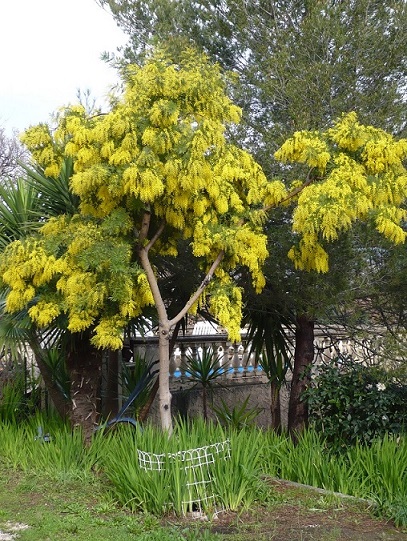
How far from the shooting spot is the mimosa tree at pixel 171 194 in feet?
23.8

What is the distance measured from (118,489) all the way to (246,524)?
4.21 feet

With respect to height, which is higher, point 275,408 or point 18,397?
point 18,397

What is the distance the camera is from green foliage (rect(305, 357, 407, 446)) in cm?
807

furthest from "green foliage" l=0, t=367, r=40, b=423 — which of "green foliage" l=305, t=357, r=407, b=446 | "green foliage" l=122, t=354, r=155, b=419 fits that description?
"green foliage" l=305, t=357, r=407, b=446

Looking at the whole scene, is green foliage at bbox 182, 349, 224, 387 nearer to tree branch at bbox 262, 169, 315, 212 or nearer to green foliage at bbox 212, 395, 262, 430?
green foliage at bbox 212, 395, 262, 430

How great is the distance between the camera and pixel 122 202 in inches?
316

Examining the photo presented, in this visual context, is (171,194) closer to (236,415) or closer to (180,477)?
(180,477)

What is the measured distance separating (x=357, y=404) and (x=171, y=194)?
9.70 feet

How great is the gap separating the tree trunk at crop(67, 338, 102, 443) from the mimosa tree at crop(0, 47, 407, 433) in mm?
1710

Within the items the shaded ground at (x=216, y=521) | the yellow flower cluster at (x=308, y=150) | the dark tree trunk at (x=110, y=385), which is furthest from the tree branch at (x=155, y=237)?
the dark tree trunk at (x=110, y=385)

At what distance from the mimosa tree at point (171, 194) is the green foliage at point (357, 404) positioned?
1318mm

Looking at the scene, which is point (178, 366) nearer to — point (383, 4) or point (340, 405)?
point (340, 405)

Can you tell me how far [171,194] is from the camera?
7.59 metres

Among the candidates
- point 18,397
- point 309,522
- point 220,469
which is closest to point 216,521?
point 220,469
